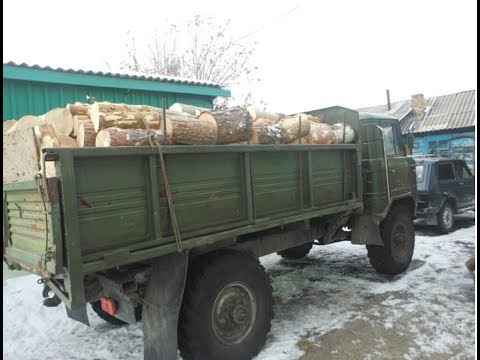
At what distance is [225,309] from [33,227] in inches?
65.9

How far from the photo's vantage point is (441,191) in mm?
8969

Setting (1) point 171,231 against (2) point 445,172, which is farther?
(2) point 445,172

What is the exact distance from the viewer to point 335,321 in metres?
4.20

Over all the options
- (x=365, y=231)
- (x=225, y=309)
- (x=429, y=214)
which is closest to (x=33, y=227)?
(x=225, y=309)

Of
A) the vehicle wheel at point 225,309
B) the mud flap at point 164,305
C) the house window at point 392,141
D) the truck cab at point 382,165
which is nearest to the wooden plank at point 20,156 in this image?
the mud flap at point 164,305

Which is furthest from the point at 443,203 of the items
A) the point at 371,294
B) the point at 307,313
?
the point at 307,313

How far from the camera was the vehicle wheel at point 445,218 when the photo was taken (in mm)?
8703

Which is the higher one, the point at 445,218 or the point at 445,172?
the point at 445,172

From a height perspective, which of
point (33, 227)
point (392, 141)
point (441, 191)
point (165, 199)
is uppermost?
point (392, 141)

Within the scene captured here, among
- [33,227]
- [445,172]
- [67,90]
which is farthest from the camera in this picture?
[445,172]

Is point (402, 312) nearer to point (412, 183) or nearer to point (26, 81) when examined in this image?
point (412, 183)

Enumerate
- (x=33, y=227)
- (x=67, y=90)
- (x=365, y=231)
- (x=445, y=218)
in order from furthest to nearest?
(x=445, y=218) < (x=67, y=90) < (x=365, y=231) < (x=33, y=227)

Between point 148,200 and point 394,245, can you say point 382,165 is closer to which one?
point 394,245

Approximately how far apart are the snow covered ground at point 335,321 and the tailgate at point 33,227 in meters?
1.30
